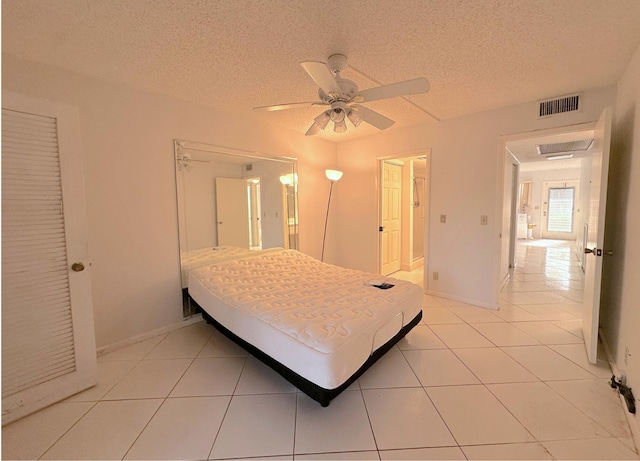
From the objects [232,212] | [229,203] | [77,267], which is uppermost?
[229,203]

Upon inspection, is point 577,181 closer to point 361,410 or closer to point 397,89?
point 397,89

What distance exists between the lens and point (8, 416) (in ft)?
5.36

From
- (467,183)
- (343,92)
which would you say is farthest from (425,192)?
(343,92)

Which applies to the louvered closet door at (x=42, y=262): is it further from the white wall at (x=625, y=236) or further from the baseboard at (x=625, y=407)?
the white wall at (x=625, y=236)

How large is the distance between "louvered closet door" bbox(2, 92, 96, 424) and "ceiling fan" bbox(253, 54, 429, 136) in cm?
146

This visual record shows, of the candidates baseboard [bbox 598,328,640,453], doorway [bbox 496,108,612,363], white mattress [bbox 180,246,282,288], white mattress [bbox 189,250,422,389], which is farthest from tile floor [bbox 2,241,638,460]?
white mattress [bbox 180,246,282,288]

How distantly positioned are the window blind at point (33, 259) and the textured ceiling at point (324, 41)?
0.64 m

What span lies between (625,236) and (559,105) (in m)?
1.50

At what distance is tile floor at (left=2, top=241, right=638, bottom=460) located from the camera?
145 cm

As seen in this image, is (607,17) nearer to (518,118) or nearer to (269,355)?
(518,118)

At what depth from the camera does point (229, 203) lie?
3.38 metres

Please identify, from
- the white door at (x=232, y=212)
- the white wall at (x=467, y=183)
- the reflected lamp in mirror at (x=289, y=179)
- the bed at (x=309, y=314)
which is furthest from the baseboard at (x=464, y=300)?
the white door at (x=232, y=212)

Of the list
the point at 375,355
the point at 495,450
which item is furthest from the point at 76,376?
the point at 495,450

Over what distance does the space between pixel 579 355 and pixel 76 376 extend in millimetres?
3853
